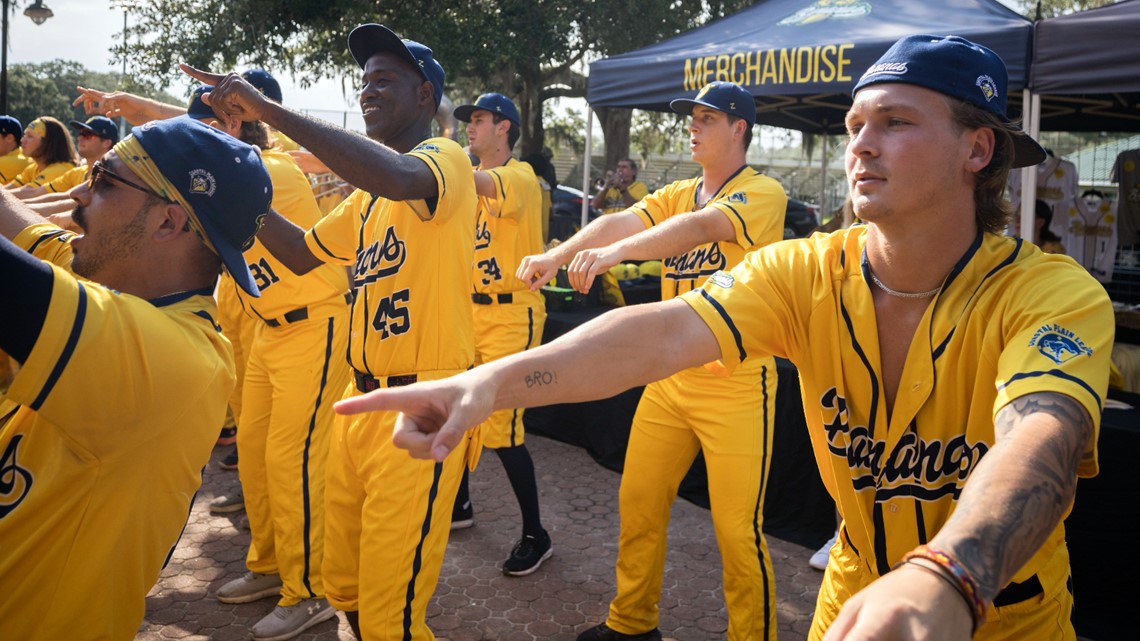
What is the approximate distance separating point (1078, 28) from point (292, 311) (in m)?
4.39

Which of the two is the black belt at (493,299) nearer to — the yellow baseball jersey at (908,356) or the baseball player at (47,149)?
the yellow baseball jersey at (908,356)

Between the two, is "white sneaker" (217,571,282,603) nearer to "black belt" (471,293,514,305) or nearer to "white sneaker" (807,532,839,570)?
"black belt" (471,293,514,305)

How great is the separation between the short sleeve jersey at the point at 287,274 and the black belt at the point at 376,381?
0.96 metres

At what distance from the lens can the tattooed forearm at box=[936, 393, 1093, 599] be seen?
1.17 meters

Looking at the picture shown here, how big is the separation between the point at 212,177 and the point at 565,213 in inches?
678

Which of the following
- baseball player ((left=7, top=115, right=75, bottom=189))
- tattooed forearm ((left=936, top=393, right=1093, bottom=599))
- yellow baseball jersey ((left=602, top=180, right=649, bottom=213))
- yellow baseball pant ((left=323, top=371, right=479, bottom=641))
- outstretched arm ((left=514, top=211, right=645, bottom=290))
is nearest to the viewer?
tattooed forearm ((left=936, top=393, right=1093, bottom=599))

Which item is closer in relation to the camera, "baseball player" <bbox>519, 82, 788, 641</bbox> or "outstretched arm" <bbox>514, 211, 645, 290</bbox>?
"outstretched arm" <bbox>514, 211, 645, 290</bbox>

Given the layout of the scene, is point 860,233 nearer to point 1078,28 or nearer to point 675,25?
point 1078,28

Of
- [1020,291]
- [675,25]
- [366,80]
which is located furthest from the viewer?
[675,25]

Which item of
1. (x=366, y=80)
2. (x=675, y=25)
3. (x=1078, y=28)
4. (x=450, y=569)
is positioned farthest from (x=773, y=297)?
(x=675, y=25)

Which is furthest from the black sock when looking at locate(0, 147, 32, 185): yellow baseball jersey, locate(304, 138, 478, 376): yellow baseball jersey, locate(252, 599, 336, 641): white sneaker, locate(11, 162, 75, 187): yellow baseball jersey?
locate(0, 147, 32, 185): yellow baseball jersey

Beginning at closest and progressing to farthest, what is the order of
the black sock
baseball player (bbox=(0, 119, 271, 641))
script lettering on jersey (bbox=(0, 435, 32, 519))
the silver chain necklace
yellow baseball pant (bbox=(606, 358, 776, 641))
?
baseball player (bbox=(0, 119, 271, 641))
script lettering on jersey (bbox=(0, 435, 32, 519))
the silver chain necklace
yellow baseball pant (bbox=(606, 358, 776, 641))
the black sock

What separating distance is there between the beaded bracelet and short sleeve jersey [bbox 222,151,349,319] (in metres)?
3.35

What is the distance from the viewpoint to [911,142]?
1873mm
